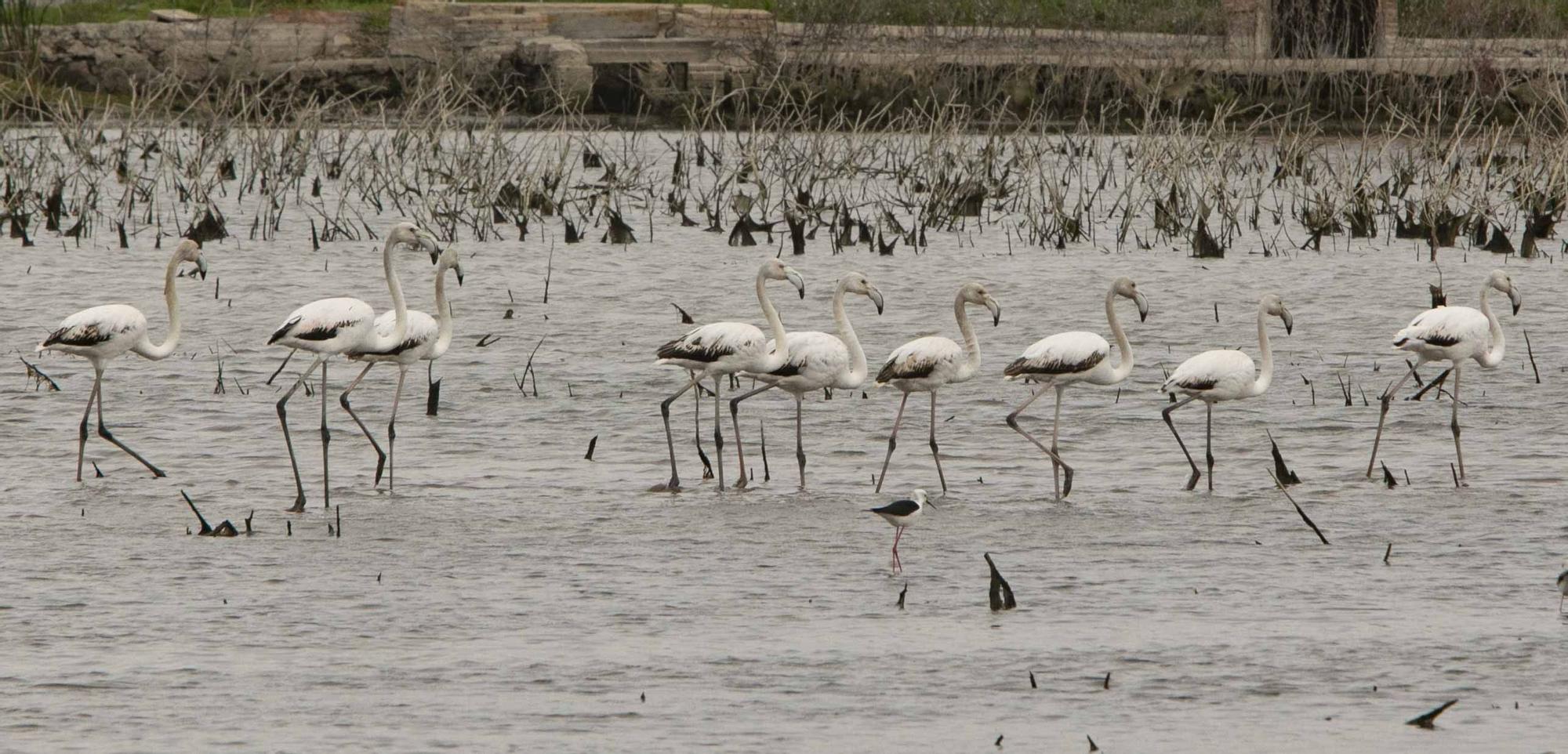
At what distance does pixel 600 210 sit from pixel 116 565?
395 inches

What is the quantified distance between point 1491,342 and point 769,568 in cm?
409

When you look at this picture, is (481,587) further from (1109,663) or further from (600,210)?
(600,210)

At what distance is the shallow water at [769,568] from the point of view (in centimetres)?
552

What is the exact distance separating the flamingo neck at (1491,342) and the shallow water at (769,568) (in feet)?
1.34

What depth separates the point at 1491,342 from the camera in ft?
31.0

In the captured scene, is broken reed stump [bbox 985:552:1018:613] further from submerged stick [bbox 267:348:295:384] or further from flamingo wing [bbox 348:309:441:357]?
submerged stick [bbox 267:348:295:384]

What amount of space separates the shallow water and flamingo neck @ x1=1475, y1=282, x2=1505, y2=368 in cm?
41

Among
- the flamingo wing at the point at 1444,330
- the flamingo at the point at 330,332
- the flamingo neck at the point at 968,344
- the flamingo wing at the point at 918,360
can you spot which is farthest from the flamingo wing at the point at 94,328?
the flamingo wing at the point at 1444,330

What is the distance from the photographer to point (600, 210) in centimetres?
1695

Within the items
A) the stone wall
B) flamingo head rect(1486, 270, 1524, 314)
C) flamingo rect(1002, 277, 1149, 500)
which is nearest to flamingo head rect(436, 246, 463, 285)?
flamingo rect(1002, 277, 1149, 500)

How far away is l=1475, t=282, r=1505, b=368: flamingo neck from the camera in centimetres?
928

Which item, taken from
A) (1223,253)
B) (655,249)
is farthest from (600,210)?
(1223,253)

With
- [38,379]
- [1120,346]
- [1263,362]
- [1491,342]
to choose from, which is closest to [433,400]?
[38,379]

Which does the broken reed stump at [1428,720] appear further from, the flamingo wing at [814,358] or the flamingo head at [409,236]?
the flamingo head at [409,236]
